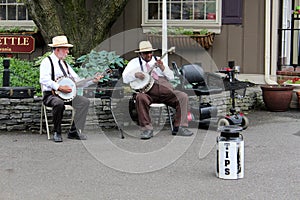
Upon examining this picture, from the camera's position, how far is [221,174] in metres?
6.03

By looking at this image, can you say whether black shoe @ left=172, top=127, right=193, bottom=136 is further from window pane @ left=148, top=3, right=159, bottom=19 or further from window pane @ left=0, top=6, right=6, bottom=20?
window pane @ left=0, top=6, right=6, bottom=20

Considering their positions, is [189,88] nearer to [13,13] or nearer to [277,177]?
[277,177]

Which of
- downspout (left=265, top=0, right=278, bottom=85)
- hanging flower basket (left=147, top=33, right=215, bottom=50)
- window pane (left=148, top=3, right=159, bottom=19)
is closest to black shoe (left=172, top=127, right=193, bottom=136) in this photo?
hanging flower basket (left=147, top=33, right=215, bottom=50)

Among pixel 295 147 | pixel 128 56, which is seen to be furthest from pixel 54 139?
pixel 128 56

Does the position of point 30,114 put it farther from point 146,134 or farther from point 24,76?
point 146,134

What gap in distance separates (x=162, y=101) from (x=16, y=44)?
4.59 meters

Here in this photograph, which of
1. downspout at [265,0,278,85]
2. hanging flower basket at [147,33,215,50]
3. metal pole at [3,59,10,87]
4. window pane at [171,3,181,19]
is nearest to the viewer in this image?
metal pole at [3,59,10,87]

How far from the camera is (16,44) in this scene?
11852 millimetres

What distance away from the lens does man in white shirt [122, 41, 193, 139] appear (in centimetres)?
816

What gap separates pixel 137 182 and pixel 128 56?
19.4 ft

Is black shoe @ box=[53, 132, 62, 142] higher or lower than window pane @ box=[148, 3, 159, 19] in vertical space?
lower

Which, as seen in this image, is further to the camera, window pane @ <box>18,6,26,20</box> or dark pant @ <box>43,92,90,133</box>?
window pane @ <box>18,6,26,20</box>

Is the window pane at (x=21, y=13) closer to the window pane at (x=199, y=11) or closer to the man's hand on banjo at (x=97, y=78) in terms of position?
the window pane at (x=199, y=11)

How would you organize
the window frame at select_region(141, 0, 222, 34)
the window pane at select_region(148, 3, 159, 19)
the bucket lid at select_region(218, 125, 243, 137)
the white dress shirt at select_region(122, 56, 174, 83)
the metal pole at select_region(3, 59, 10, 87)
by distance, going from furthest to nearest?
the window pane at select_region(148, 3, 159, 19) < the window frame at select_region(141, 0, 222, 34) < the metal pole at select_region(3, 59, 10, 87) < the white dress shirt at select_region(122, 56, 174, 83) < the bucket lid at select_region(218, 125, 243, 137)
